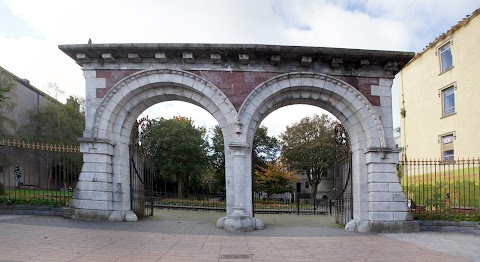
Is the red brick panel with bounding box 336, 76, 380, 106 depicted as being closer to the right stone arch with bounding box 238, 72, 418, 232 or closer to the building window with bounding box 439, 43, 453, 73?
the right stone arch with bounding box 238, 72, 418, 232

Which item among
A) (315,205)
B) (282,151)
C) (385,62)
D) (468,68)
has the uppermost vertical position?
(468,68)

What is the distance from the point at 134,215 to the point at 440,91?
17.1 m

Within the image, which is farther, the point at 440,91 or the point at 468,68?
the point at 440,91

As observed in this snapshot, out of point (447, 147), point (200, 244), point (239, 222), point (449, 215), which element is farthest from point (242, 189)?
point (447, 147)

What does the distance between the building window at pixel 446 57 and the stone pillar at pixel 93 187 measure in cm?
1763

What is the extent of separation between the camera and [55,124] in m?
31.5

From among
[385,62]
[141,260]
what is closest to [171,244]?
[141,260]

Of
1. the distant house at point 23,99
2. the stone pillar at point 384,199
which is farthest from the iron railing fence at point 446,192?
the distant house at point 23,99

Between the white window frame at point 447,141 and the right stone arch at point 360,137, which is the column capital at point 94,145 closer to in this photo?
the right stone arch at point 360,137

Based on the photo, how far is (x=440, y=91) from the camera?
20078 mm

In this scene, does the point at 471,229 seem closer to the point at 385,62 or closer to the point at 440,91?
the point at 385,62

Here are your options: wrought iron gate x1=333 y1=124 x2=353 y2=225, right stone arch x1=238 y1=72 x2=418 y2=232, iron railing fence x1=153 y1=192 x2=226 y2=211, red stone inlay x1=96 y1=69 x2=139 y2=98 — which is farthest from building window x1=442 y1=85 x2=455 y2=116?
red stone inlay x1=96 y1=69 x2=139 y2=98

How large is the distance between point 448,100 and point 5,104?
2940cm

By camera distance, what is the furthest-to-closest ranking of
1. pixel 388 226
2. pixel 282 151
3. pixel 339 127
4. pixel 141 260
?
pixel 282 151
pixel 339 127
pixel 388 226
pixel 141 260
